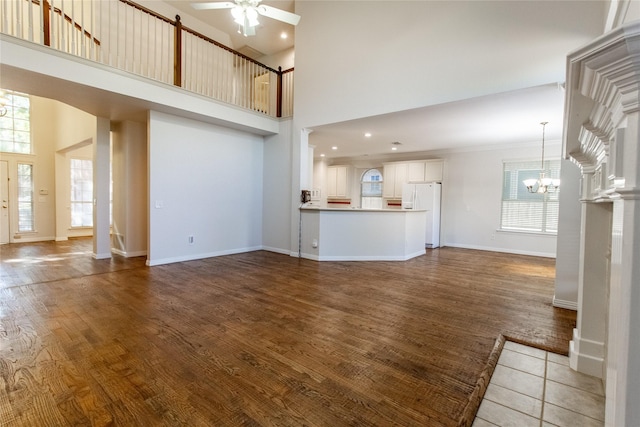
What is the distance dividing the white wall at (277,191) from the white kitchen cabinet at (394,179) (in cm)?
378

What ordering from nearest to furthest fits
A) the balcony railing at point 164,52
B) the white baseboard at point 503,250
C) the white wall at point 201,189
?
the balcony railing at point 164,52
the white wall at point 201,189
the white baseboard at point 503,250

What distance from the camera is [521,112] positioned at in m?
4.59

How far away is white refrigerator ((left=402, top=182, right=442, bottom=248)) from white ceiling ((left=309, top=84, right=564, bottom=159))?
3.49 feet

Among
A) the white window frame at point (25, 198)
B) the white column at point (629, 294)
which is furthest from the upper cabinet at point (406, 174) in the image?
the white window frame at point (25, 198)

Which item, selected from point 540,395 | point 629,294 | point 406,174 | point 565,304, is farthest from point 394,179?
point 629,294

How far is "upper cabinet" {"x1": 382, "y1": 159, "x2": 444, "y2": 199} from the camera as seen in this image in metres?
8.05

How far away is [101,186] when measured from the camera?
5652mm

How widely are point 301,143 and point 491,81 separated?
11.3 feet

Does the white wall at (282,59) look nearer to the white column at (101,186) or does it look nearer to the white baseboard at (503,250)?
the white column at (101,186)

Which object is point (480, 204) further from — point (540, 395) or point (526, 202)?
point (540, 395)

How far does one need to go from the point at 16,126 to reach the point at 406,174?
1026cm

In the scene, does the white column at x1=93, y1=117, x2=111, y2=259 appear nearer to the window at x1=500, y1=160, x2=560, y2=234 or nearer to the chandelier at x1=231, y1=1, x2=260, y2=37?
the chandelier at x1=231, y1=1, x2=260, y2=37

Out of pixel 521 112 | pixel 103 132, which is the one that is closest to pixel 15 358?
pixel 103 132

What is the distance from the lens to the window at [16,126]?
7.22 metres
